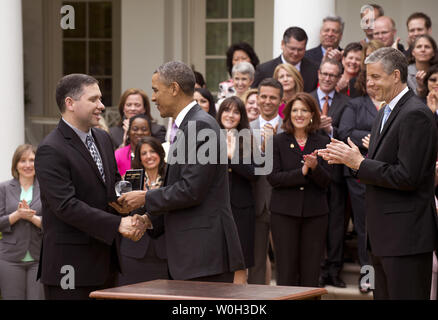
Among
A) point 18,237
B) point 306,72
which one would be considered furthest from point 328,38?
point 18,237

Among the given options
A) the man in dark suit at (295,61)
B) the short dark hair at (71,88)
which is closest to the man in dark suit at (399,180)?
the short dark hair at (71,88)

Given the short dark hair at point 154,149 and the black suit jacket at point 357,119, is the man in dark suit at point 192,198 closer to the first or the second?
the short dark hair at point 154,149

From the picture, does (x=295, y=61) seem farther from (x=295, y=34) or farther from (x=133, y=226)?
(x=133, y=226)

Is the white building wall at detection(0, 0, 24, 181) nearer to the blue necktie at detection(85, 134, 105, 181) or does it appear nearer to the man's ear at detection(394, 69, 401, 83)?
the blue necktie at detection(85, 134, 105, 181)

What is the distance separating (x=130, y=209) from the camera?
4988 mm

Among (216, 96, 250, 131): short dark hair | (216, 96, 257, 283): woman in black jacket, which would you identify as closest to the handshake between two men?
(216, 96, 257, 283): woman in black jacket

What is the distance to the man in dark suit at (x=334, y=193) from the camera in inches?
292

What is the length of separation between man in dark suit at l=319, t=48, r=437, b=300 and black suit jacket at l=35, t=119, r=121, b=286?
1.53 m

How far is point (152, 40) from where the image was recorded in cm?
1192

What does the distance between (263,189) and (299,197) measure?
62 centimetres

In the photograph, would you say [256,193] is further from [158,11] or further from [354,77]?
[158,11]

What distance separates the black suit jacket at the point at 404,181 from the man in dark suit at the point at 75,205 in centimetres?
161
